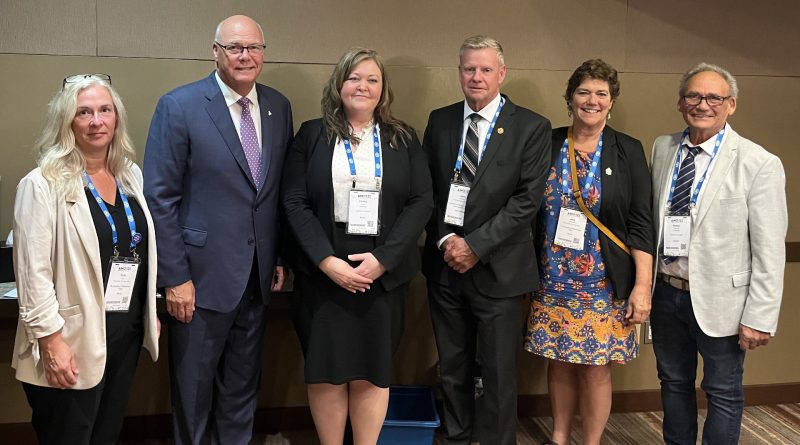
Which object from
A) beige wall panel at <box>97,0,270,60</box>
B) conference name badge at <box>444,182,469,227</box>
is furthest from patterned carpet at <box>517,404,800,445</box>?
beige wall panel at <box>97,0,270,60</box>

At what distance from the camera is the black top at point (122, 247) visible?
204 centimetres

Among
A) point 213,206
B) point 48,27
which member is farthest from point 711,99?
point 48,27

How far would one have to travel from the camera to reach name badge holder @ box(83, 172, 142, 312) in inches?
81.4

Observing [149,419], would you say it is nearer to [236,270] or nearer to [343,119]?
[236,270]

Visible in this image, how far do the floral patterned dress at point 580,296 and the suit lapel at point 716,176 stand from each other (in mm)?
390

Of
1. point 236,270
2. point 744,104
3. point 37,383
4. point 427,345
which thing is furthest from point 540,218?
point 37,383

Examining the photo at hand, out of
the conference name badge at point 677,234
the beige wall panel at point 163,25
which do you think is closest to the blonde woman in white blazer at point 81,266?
the beige wall panel at point 163,25

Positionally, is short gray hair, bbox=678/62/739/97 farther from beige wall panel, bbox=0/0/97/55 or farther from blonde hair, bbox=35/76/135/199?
beige wall panel, bbox=0/0/97/55

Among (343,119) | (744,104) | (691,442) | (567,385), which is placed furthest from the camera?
(744,104)

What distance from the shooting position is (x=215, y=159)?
2408 millimetres

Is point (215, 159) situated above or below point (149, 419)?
above

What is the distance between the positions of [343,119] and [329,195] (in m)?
0.31

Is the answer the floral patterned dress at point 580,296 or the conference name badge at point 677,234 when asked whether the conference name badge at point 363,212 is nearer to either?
the floral patterned dress at point 580,296

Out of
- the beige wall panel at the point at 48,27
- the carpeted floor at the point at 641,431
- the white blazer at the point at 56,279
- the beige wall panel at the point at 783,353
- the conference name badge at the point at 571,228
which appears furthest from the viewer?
the beige wall panel at the point at 783,353
